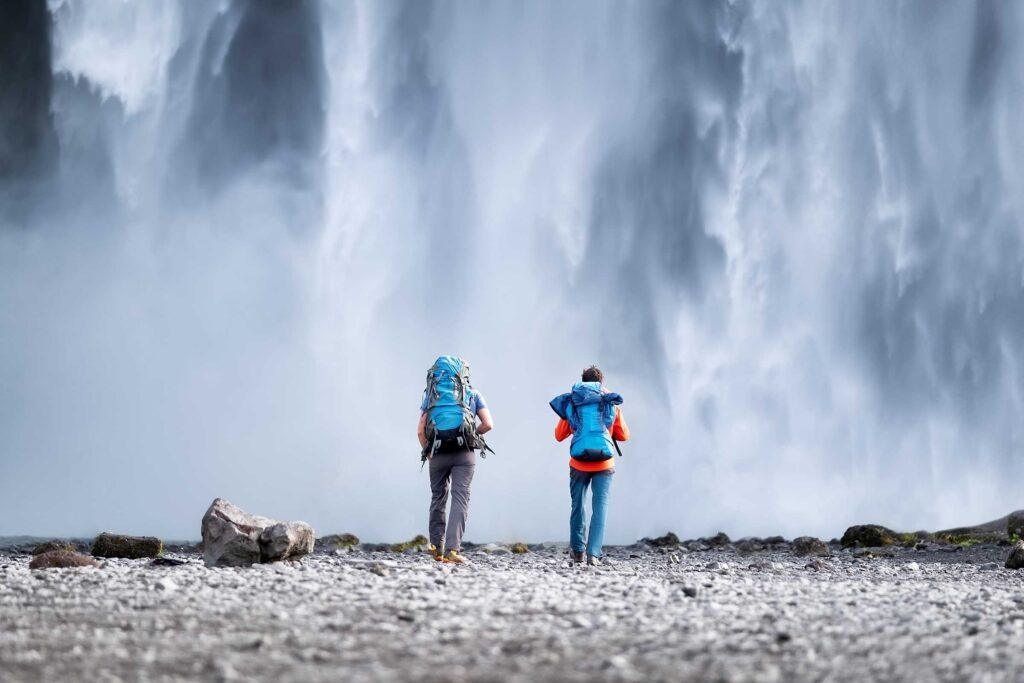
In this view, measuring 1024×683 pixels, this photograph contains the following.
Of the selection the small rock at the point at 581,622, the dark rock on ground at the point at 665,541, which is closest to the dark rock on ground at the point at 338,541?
the dark rock on ground at the point at 665,541

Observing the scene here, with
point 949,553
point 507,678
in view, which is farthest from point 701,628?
point 949,553

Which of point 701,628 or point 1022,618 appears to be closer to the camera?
point 701,628

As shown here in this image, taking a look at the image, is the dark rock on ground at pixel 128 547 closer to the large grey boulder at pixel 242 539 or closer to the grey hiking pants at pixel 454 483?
the large grey boulder at pixel 242 539

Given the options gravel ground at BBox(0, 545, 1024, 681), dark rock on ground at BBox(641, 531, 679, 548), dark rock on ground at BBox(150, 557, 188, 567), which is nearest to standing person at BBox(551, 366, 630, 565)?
gravel ground at BBox(0, 545, 1024, 681)

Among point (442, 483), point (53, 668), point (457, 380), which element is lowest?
point (53, 668)

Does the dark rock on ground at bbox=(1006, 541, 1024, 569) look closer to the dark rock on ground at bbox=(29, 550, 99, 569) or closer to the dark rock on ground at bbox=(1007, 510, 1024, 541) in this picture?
the dark rock on ground at bbox=(1007, 510, 1024, 541)

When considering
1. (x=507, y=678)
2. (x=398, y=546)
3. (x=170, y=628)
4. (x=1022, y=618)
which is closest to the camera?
(x=507, y=678)

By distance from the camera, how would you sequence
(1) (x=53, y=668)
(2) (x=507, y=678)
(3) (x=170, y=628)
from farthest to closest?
(3) (x=170, y=628)
(1) (x=53, y=668)
(2) (x=507, y=678)

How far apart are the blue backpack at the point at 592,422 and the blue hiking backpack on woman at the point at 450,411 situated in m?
2.23

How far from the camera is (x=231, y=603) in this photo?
A: 11.5m

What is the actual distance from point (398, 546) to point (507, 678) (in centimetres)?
2799

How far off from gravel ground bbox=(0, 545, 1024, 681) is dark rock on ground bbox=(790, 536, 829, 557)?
1856cm

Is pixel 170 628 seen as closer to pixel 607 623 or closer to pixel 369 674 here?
pixel 369 674

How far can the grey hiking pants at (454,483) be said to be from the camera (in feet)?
61.5
